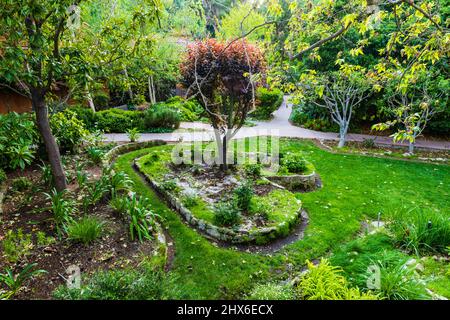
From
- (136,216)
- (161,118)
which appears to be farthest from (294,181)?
(161,118)

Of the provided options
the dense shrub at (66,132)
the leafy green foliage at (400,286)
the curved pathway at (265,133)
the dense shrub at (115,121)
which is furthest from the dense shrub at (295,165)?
the dense shrub at (115,121)

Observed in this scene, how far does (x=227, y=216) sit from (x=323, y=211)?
243 cm

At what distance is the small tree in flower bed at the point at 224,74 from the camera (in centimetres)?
625

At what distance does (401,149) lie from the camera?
37.6 ft

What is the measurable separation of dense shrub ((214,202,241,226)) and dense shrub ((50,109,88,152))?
16.7 ft

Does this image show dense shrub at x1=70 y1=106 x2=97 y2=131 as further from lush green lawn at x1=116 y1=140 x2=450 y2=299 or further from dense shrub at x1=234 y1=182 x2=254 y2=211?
dense shrub at x1=234 y1=182 x2=254 y2=211

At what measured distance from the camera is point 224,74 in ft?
21.1

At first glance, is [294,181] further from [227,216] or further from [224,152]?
[227,216]

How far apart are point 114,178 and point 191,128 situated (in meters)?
8.47

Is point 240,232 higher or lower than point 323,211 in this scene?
higher

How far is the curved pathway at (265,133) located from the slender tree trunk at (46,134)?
562 cm

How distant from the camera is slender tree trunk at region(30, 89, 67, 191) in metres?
4.85

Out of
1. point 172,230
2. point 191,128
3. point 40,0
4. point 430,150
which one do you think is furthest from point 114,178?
point 430,150
